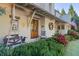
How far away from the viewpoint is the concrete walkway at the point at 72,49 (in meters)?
5.22

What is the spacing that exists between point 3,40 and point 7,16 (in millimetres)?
658

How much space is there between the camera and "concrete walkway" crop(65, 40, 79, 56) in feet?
17.1

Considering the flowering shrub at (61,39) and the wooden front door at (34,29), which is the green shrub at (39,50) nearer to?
the flowering shrub at (61,39)

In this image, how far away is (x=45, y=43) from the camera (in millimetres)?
5539

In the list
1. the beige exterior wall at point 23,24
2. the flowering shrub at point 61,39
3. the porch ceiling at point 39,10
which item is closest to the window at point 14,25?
the beige exterior wall at point 23,24

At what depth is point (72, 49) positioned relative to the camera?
18.2 feet

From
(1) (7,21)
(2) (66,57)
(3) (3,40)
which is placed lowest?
(2) (66,57)

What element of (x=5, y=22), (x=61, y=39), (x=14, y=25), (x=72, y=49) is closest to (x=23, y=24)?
(x=14, y=25)

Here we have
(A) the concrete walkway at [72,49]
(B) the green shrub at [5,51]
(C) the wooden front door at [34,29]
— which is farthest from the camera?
(C) the wooden front door at [34,29]

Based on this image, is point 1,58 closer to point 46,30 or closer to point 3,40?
point 3,40

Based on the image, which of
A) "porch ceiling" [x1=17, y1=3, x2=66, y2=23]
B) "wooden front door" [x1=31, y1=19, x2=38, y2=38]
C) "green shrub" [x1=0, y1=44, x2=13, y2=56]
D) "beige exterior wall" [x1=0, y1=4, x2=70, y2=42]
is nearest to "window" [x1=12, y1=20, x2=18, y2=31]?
"beige exterior wall" [x1=0, y1=4, x2=70, y2=42]

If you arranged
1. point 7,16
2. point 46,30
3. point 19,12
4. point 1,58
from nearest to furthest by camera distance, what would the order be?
1. point 1,58
2. point 7,16
3. point 19,12
4. point 46,30

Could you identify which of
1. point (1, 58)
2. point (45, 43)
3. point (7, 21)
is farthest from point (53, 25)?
point (1, 58)

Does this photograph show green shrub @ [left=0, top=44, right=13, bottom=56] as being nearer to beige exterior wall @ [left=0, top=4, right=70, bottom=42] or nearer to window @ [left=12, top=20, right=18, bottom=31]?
beige exterior wall @ [left=0, top=4, right=70, bottom=42]
